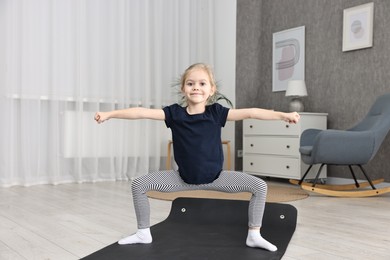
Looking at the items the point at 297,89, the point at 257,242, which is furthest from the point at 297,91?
the point at 257,242

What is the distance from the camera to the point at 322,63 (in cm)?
471

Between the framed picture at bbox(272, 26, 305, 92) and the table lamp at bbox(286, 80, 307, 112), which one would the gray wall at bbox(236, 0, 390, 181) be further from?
the table lamp at bbox(286, 80, 307, 112)

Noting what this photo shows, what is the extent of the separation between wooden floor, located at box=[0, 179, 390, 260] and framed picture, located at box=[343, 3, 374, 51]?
1.60 metres

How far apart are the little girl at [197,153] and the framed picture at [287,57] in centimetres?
318

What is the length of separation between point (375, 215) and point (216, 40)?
338 cm

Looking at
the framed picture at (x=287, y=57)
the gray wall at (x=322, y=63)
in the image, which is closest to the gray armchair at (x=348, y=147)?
the gray wall at (x=322, y=63)

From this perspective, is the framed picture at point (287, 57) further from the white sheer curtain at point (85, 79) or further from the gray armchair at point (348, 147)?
the gray armchair at point (348, 147)

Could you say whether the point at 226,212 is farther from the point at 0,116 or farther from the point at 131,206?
the point at 0,116

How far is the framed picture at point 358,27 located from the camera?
423 centimetres

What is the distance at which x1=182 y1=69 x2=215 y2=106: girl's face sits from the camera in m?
1.90

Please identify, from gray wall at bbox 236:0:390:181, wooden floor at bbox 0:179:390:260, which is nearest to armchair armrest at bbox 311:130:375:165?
wooden floor at bbox 0:179:390:260

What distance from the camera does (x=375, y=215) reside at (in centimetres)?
278

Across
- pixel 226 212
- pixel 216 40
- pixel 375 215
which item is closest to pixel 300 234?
pixel 226 212

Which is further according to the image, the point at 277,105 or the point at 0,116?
the point at 277,105
